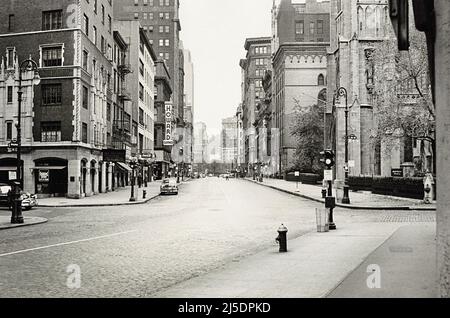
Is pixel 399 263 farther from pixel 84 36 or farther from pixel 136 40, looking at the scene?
pixel 136 40

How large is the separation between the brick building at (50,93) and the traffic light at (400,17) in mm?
36172

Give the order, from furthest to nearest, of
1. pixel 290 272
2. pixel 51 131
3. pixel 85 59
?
pixel 85 59, pixel 51 131, pixel 290 272

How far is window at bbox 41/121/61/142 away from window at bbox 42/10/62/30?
7761 mm

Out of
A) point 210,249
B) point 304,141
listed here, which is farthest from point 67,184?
point 304,141

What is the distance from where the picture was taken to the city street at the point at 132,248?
9.26 meters

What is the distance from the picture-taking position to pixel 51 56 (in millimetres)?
41719

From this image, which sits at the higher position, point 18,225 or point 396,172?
point 396,172

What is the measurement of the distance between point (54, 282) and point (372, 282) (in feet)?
18.2

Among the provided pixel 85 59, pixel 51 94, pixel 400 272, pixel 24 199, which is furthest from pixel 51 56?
pixel 400 272

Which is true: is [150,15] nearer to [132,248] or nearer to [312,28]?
[312,28]

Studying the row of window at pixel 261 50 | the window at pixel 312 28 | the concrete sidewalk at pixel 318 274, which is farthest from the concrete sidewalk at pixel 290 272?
the row of window at pixel 261 50

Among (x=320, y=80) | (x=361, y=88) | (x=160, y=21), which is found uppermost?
(x=160, y=21)

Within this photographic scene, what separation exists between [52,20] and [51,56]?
2.95 meters

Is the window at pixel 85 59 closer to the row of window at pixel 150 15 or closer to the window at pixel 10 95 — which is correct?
the window at pixel 10 95
